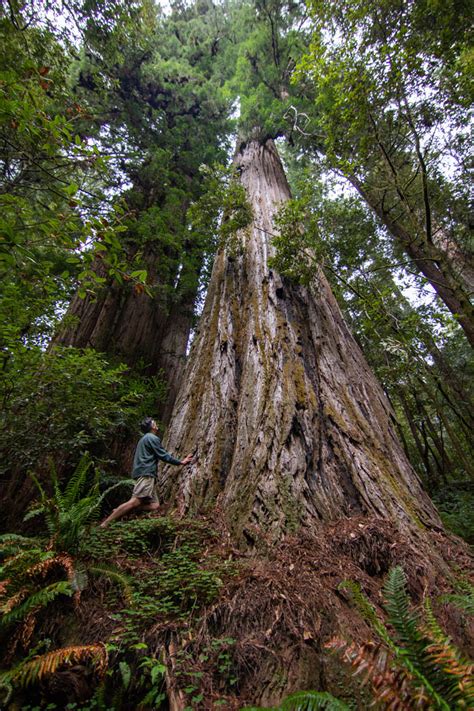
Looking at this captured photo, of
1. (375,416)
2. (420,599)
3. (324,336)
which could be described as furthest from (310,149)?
(420,599)

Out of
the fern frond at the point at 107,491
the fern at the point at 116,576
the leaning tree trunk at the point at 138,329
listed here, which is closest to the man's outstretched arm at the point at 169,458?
the fern frond at the point at 107,491

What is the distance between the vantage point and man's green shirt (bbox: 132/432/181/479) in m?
3.30

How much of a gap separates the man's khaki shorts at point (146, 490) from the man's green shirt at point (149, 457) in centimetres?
6

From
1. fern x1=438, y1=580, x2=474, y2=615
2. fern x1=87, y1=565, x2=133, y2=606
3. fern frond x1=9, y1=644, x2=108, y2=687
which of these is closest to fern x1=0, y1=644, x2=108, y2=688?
fern frond x1=9, y1=644, x2=108, y2=687

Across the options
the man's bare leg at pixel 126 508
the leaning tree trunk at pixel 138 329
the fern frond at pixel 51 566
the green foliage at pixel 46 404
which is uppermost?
the leaning tree trunk at pixel 138 329

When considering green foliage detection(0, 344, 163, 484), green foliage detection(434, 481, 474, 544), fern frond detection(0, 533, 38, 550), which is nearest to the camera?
fern frond detection(0, 533, 38, 550)

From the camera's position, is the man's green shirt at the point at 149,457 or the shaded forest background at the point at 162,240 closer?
the shaded forest background at the point at 162,240

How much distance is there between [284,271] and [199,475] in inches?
109

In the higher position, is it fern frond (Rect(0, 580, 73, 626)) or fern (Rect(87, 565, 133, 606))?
fern (Rect(87, 565, 133, 606))

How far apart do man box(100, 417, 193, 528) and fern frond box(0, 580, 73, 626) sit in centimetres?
128

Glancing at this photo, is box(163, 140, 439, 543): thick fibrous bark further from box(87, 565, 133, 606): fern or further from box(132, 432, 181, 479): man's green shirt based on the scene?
box(87, 565, 133, 606): fern

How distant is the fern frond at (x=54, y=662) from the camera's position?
1456 mm

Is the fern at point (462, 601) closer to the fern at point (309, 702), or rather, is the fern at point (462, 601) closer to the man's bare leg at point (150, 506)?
A: the fern at point (309, 702)

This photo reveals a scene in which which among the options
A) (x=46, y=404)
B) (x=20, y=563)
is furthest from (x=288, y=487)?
(x=46, y=404)
